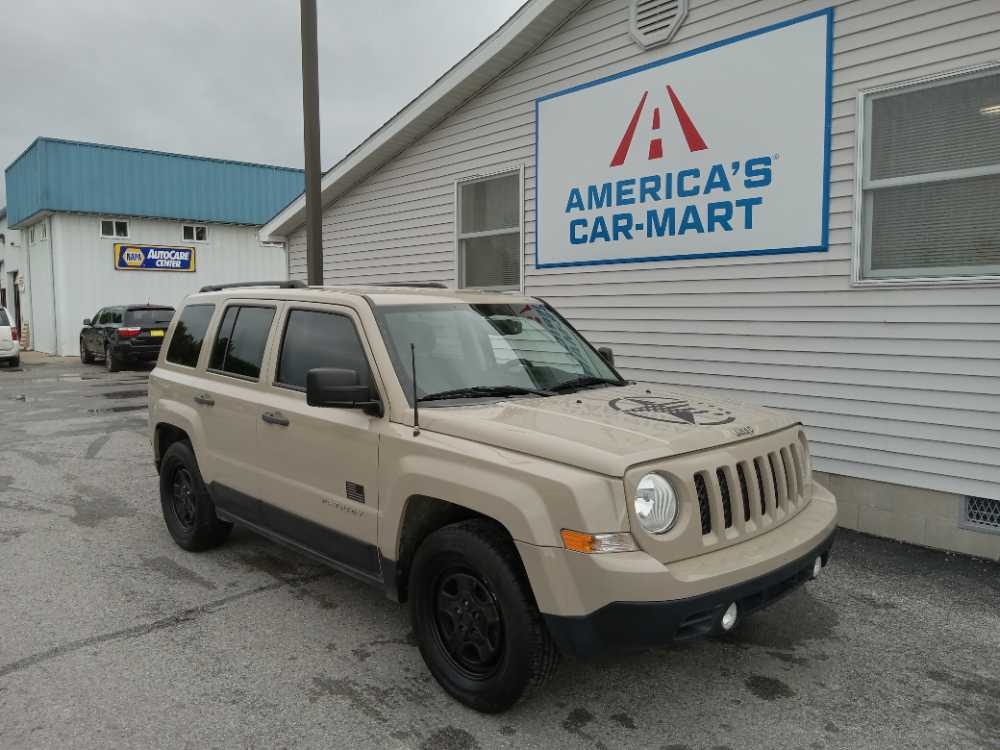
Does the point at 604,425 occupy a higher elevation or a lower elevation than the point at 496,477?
higher

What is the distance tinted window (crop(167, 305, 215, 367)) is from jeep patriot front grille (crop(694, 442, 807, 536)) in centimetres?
364

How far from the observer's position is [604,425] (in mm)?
3229

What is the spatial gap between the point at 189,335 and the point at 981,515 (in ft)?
19.0

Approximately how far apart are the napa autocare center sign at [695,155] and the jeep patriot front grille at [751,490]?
10.2 ft

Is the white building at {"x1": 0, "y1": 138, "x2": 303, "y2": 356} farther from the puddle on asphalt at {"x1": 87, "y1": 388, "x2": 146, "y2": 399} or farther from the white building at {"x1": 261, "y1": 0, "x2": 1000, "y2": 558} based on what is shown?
the white building at {"x1": 261, "y1": 0, "x2": 1000, "y2": 558}

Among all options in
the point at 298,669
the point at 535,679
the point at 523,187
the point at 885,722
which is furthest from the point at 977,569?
the point at 523,187

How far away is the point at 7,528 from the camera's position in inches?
232

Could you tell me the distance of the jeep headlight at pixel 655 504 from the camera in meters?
2.88

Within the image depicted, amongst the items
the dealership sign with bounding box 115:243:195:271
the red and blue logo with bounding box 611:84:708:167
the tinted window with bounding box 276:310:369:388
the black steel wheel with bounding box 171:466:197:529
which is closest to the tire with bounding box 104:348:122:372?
the dealership sign with bounding box 115:243:195:271

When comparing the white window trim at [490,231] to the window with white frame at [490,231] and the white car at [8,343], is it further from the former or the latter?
the white car at [8,343]

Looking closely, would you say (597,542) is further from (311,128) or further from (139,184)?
(139,184)

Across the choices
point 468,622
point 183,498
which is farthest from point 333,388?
point 183,498

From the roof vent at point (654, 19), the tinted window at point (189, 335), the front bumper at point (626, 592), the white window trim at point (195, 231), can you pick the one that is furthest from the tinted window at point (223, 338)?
the white window trim at point (195, 231)

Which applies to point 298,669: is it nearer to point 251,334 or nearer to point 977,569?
point 251,334
